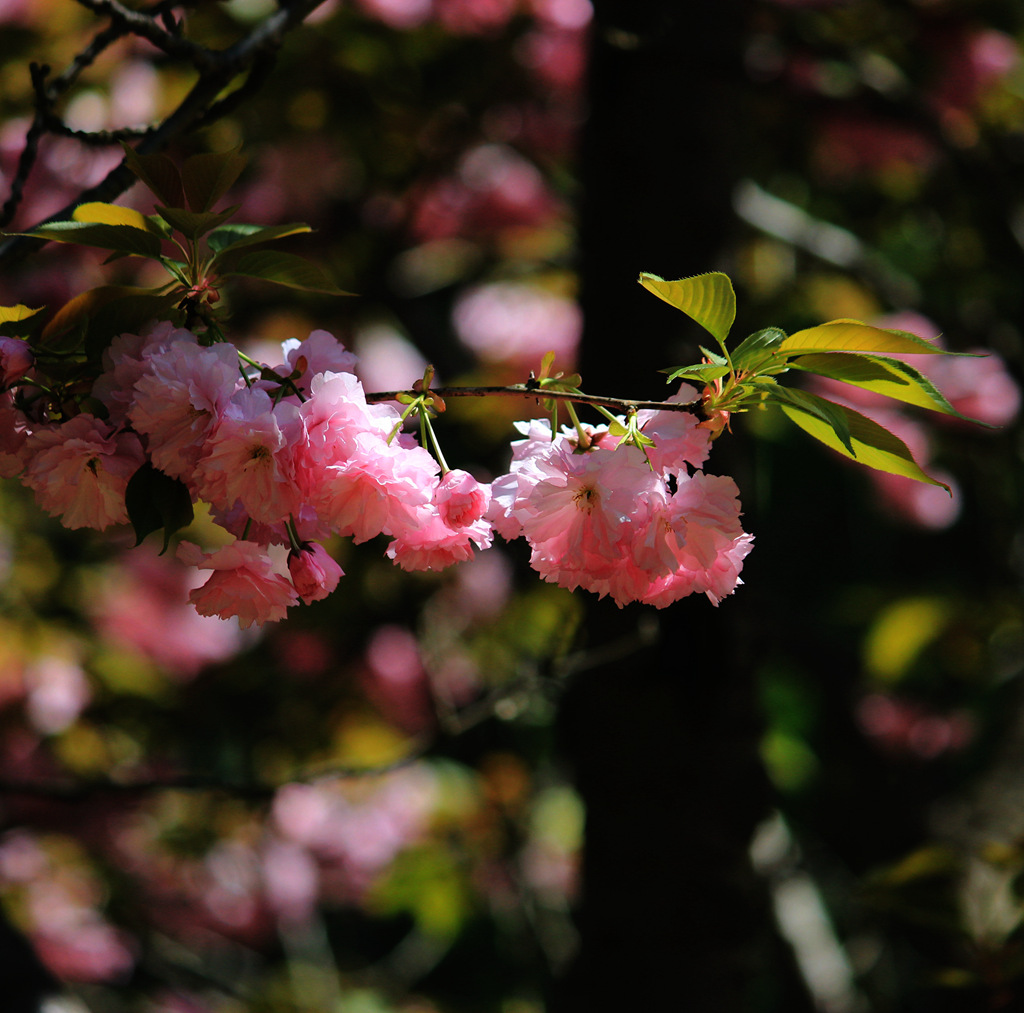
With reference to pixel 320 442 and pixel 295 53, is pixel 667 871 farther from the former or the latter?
pixel 295 53

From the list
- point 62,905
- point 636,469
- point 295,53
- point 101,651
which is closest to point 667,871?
point 636,469

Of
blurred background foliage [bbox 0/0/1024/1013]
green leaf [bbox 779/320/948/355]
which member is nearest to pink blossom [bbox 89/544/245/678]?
blurred background foliage [bbox 0/0/1024/1013]

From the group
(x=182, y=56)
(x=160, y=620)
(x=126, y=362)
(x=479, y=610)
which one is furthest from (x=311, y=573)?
(x=160, y=620)

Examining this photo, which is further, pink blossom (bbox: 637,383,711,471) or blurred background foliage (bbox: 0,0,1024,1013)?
blurred background foliage (bbox: 0,0,1024,1013)

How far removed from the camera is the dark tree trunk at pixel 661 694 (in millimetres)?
1021

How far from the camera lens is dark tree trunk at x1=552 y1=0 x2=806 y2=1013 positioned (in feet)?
3.35

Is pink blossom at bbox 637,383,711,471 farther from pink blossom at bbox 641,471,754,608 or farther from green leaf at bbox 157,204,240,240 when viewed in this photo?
green leaf at bbox 157,204,240,240

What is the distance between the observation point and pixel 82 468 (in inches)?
19.5

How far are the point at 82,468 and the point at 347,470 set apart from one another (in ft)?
0.46

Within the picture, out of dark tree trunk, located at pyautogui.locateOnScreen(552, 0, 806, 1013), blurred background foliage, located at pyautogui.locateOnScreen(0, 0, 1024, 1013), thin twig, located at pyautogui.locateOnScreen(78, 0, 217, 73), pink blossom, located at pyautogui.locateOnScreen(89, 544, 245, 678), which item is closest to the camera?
thin twig, located at pyautogui.locateOnScreen(78, 0, 217, 73)

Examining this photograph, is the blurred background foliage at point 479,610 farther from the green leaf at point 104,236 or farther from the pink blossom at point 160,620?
the green leaf at point 104,236

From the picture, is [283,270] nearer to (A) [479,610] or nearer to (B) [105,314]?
(B) [105,314]

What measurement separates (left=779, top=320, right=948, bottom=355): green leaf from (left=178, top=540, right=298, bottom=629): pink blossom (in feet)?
1.00

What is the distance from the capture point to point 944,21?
212 cm
